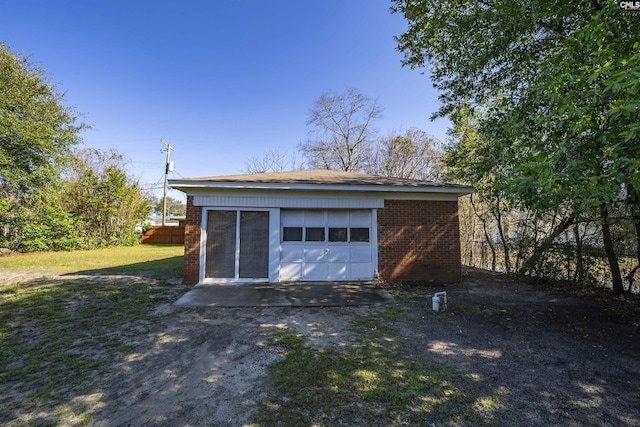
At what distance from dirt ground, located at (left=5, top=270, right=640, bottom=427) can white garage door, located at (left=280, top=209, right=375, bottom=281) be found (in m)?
2.02

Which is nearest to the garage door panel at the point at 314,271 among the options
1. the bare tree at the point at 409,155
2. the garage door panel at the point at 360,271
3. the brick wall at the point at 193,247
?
the garage door panel at the point at 360,271

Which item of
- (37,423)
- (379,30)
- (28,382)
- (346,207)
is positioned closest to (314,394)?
(37,423)

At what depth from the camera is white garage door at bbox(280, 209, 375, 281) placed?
8.04 metres

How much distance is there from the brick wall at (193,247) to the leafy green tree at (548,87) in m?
7.02

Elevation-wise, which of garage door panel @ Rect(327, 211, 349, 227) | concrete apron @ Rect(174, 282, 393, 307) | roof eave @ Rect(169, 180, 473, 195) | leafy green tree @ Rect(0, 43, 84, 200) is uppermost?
leafy green tree @ Rect(0, 43, 84, 200)

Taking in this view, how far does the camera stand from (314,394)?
2.81 metres

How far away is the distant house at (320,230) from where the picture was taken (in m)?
7.64

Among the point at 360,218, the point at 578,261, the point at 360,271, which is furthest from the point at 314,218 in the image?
the point at 578,261

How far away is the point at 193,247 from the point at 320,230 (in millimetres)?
3569

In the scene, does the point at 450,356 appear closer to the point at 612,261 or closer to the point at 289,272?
the point at 289,272

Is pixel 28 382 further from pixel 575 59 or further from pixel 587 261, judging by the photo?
pixel 587 261

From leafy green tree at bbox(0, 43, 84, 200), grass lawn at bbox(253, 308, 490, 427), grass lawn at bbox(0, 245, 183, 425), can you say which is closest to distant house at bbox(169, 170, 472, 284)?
grass lawn at bbox(0, 245, 183, 425)

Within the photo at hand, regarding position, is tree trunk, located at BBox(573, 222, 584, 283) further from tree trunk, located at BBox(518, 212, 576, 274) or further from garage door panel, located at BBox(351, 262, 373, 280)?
garage door panel, located at BBox(351, 262, 373, 280)

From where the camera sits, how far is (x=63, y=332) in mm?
4445
